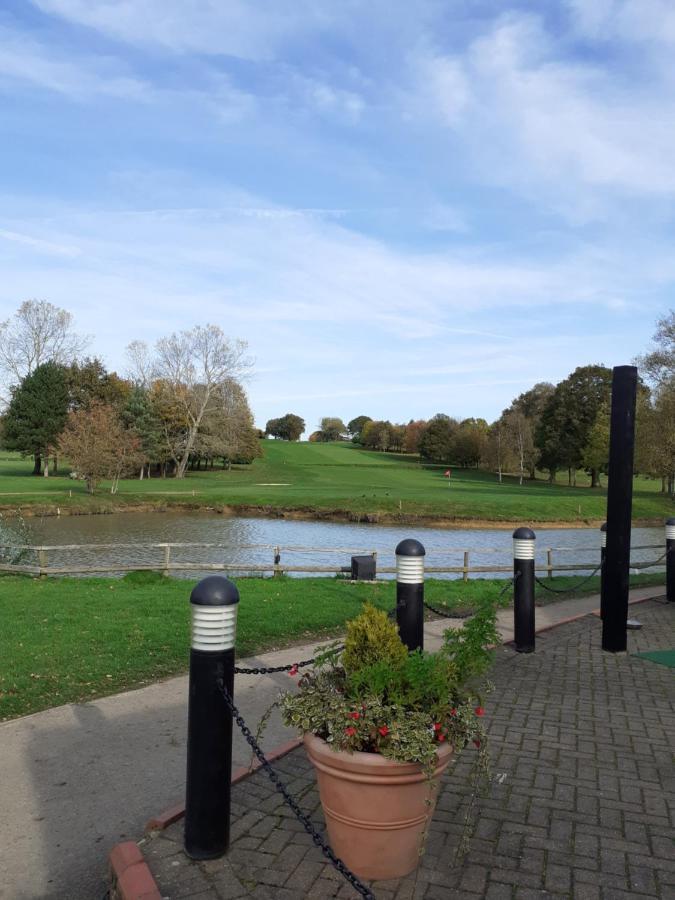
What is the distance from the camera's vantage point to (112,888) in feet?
11.5

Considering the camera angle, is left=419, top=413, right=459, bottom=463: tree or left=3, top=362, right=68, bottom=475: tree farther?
left=419, top=413, right=459, bottom=463: tree

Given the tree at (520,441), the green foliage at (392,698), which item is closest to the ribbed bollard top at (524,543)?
the green foliage at (392,698)

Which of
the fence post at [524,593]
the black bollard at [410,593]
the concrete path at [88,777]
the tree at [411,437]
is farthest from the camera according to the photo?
the tree at [411,437]

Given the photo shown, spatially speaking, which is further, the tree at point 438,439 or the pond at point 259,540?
the tree at point 438,439

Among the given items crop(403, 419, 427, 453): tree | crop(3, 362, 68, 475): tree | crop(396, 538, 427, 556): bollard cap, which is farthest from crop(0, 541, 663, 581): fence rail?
crop(403, 419, 427, 453): tree

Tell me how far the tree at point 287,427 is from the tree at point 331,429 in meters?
17.1

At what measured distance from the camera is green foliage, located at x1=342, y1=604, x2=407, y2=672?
380cm

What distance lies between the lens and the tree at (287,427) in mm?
151875

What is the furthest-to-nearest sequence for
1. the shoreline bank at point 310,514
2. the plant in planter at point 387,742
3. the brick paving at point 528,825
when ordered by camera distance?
1. the shoreline bank at point 310,514
2. the brick paving at point 528,825
3. the plant in planter at point 387,742

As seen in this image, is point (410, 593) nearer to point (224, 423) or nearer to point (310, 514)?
point (310, 514)

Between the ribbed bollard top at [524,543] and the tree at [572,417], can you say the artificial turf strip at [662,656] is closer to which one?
the ribbed bollard top at [524,543]

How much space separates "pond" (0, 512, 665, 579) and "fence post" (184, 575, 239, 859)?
37.4ft

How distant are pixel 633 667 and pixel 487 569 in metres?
7.76

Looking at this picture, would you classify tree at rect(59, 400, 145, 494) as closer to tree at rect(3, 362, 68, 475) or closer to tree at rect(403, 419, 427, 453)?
tree at rect(3, 362, 68, 475)
